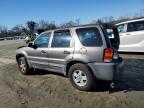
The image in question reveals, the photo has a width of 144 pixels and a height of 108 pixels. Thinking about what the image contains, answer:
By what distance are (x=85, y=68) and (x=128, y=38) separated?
627cm

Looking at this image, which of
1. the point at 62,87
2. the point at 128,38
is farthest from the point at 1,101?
the point at 128,38

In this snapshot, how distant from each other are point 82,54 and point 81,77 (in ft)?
2.15

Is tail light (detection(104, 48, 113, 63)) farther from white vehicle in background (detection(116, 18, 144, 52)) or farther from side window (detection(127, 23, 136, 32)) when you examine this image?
side window (detection(127, 23, 136, 32))

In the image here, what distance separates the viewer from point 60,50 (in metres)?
6.63

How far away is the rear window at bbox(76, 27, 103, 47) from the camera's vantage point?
228 inches

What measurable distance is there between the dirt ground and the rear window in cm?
130

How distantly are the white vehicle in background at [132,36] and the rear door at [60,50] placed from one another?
5.54m

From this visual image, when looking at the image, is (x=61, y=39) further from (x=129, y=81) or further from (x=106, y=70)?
(x=129, y=81)

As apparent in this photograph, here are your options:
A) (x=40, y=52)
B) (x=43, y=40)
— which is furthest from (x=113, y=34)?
(x=40, y=52)

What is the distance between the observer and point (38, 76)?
327 inches

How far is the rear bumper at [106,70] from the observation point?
5.61 metres

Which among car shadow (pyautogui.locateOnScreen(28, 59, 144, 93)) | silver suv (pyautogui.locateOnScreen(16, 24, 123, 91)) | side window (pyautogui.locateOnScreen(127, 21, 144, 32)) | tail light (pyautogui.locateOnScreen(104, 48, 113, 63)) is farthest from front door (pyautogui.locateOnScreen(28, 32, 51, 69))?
side window (pyautogui.locateOnScreen(127, 21, 144, 32))

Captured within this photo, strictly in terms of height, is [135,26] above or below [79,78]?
above

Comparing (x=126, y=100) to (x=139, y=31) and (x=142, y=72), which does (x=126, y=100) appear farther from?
(x=139, y=31)
